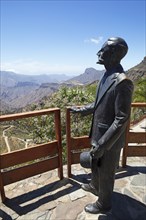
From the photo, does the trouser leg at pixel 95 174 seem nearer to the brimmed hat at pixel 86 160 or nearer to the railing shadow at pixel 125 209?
the brimmed hat at pixel 86 160

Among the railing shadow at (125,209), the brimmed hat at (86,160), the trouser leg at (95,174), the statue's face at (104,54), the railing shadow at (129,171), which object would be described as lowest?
the railing shadow at (125,209)

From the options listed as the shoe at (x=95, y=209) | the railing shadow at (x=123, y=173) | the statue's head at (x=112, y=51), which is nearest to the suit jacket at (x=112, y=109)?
the statue's head at (x=112, y=51)

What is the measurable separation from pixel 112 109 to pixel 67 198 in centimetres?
173

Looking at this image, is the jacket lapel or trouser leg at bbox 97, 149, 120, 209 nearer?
the jacket lapel

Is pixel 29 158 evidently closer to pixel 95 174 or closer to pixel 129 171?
pixel 95 174

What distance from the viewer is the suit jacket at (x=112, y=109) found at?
7.31 feet

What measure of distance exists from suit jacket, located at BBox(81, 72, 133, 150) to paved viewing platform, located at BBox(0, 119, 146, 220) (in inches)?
46.5

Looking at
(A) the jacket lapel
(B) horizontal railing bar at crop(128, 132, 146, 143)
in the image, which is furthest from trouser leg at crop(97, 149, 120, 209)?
(B) horizontal railing bar at crop(128, 132, 146, 143)

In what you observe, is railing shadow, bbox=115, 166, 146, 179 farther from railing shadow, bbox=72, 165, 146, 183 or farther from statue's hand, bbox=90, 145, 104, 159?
statue's hand, bbox=90, 145, 104, 159

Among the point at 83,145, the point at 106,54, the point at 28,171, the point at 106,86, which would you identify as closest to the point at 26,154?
the point at 28,171

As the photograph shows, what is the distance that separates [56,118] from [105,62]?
4.68 feet

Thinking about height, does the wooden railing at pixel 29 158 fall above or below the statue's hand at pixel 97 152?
below

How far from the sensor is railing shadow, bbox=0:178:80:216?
10.5 ft

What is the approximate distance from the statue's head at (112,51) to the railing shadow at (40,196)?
85.0 inches
